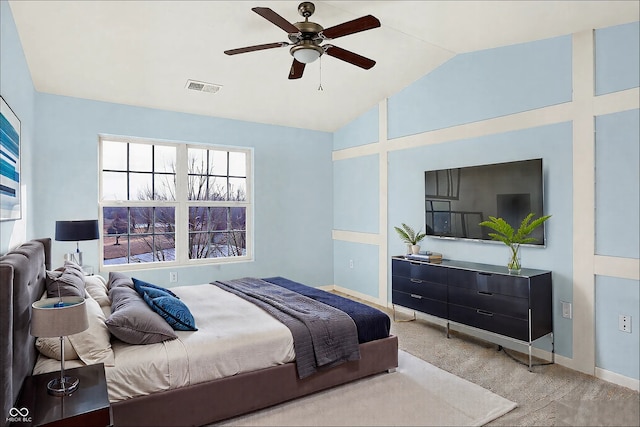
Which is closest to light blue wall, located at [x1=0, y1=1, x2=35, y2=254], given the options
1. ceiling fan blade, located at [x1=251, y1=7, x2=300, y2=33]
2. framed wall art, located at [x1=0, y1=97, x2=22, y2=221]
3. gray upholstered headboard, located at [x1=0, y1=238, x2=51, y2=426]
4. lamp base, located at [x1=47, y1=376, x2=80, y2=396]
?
framed wall art, located at [x1=0, y1=97, x2=22, y2=221]

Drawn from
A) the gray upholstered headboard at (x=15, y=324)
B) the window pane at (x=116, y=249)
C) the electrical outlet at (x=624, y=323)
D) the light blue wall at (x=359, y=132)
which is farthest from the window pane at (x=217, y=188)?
the electrical outlet at (x=624, y=323)

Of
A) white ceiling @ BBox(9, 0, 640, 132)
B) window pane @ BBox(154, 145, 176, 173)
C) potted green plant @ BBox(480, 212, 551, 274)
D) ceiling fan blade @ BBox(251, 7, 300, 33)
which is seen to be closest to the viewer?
ceiling fan blade @ BBox(251, 7, 300, 33)

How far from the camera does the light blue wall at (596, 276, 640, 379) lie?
2.87 m

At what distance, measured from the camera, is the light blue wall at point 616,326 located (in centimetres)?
287

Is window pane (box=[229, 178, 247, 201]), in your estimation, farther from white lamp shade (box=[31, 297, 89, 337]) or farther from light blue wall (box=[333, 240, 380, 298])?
white lamp shade (box=[31, 297, 89, 337])

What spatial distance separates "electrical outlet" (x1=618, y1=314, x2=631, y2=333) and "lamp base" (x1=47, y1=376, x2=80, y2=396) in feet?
11.9

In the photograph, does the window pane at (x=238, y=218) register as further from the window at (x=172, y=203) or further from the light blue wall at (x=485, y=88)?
the light blue wall at (x=485, y=88)

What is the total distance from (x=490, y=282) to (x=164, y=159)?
3.93m

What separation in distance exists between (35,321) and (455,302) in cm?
331

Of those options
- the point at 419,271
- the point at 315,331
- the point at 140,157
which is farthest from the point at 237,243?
the point at 315,331

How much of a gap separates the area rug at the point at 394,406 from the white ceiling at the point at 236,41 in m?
2.91

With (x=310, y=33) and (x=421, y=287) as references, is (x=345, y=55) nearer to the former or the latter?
(x=310, y=33)

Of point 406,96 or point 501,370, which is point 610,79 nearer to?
point 406,96

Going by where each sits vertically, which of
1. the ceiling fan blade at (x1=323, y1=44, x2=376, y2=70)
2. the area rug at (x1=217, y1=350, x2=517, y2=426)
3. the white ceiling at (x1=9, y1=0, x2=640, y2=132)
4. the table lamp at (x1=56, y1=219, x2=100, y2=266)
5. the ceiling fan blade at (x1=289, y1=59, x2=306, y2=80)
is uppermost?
the white ceiling at (x1=9, y1=0, x2=640, y2=132)
